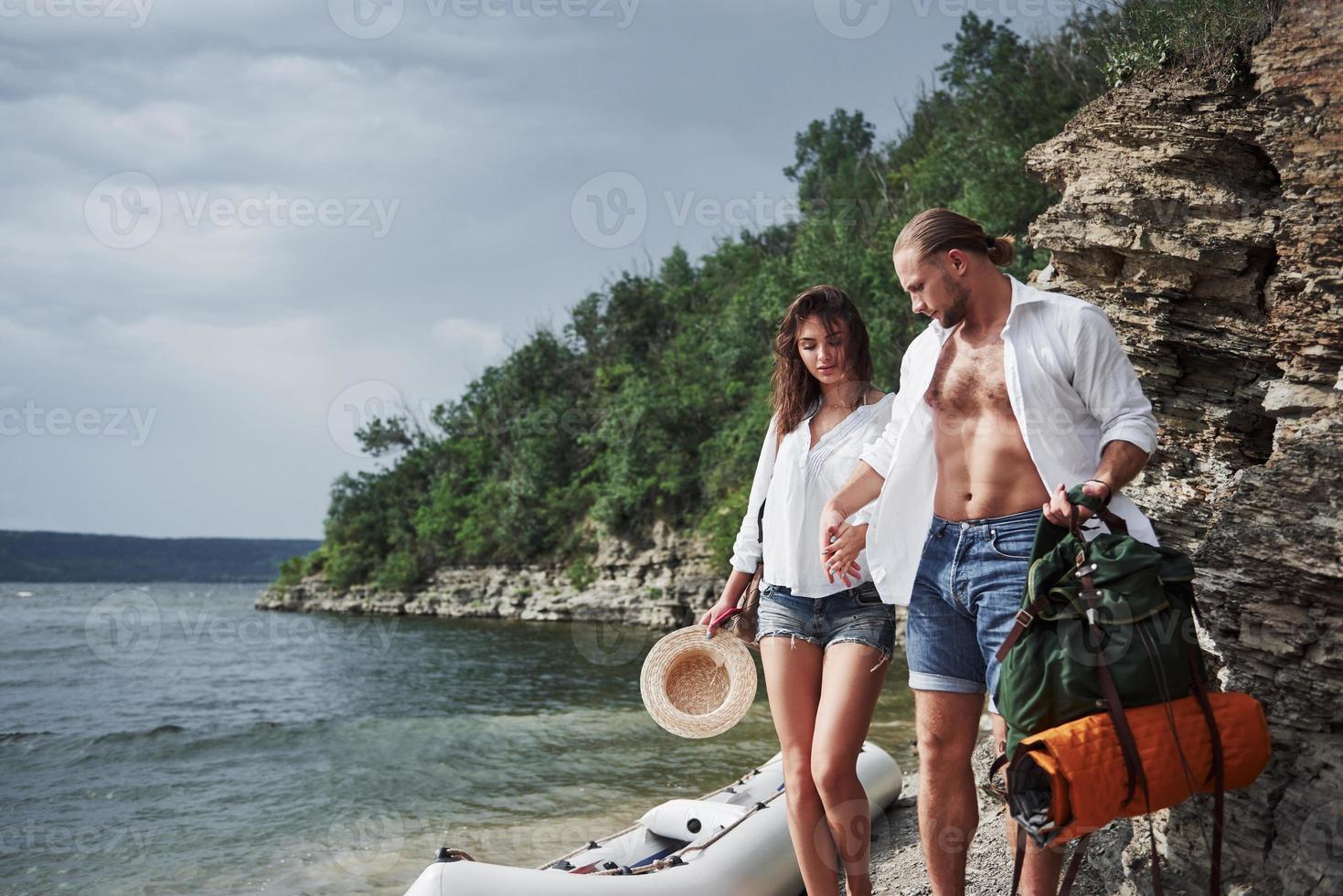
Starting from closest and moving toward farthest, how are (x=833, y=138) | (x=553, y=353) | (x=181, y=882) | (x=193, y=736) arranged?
(x=181, y=882)
(x=193, y=736)
(x=553, y=353)
(x=833, y=138)

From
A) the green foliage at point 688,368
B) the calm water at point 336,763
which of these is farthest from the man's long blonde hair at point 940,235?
the green foliage at point 688,368

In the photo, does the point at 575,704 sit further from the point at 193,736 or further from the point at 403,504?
the point at 403,504

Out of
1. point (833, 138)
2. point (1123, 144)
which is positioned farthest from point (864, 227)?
point (1123, 144)

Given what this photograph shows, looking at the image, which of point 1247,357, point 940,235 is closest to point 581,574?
point 1247,357

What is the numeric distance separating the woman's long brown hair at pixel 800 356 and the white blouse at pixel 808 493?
80 mm

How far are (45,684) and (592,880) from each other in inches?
911

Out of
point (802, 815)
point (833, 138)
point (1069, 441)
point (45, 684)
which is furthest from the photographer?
point (833, 138)

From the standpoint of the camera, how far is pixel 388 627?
33.3 metres

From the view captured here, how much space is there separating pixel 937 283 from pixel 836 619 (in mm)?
1204

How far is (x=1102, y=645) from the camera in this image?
229 centimetres

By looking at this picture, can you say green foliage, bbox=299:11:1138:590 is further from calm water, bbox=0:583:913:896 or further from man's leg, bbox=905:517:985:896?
man's leg, bbox=905:517:985:896

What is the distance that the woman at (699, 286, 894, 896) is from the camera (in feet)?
10.3

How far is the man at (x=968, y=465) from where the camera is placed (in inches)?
103

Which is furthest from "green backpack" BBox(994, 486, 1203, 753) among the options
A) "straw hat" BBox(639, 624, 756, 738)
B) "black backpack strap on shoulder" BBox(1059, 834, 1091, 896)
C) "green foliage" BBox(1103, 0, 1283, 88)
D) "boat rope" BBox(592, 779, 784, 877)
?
"green foliage" BBox(1103, 0, 1283, 88)
